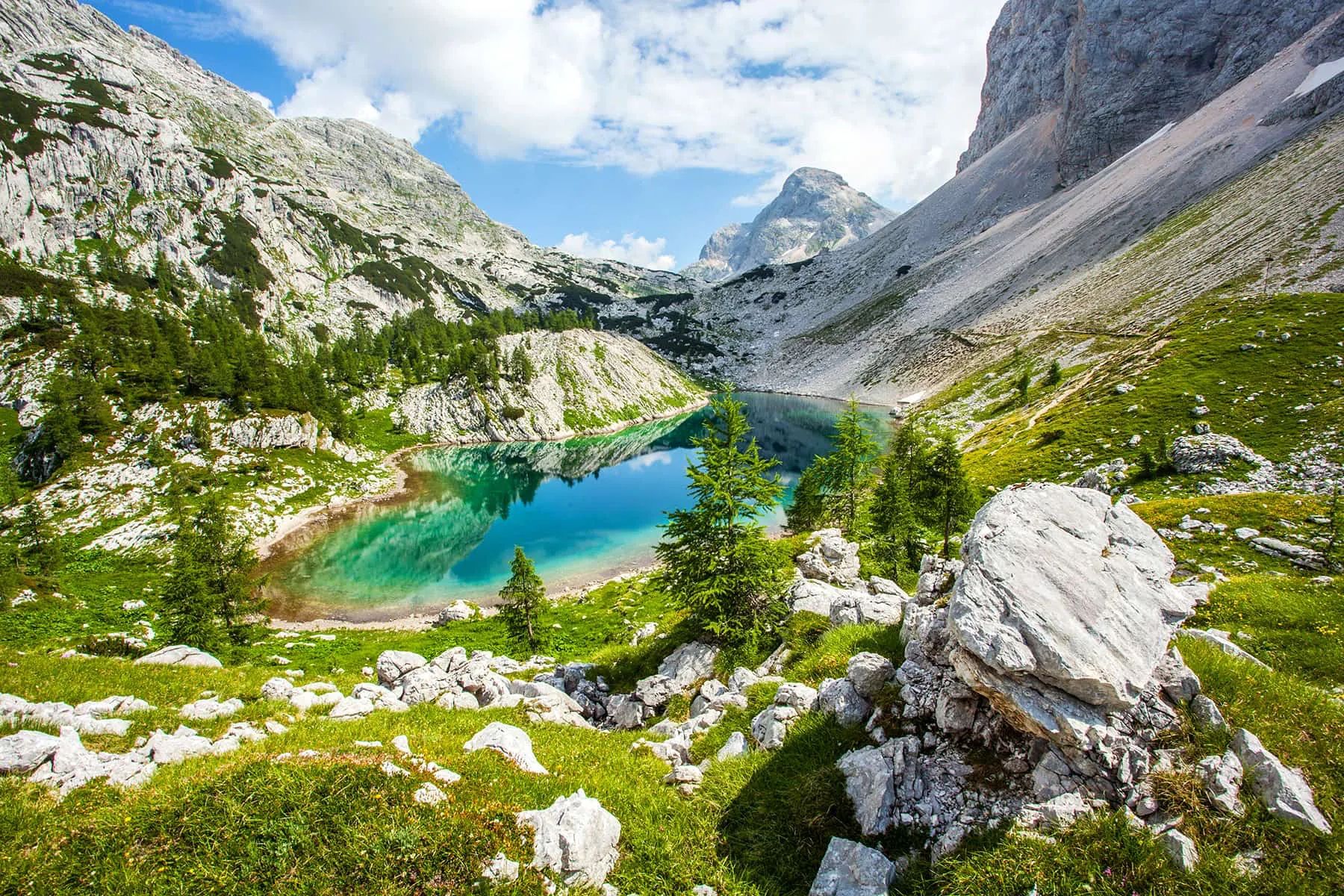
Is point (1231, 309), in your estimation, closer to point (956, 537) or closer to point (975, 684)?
point (956, 537)

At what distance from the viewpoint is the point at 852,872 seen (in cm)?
710

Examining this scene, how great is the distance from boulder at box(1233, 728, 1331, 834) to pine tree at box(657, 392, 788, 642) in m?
11.8

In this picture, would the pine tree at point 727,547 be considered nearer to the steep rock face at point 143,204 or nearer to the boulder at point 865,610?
the boulder at point 865,610

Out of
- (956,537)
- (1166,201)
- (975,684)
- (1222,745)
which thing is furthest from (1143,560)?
(1166,201)

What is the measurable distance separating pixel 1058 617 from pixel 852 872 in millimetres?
4629

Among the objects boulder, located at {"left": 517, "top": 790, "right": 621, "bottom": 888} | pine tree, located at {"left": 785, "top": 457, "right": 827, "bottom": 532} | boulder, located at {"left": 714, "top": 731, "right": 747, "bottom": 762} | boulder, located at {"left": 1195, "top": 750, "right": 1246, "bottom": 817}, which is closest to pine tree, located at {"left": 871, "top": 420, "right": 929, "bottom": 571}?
pine tree, located at {"left": 785, "top": 457, "right": 827, "bottom": 532}

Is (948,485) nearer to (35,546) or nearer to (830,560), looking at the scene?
(830,560)

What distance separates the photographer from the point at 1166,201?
358 feet

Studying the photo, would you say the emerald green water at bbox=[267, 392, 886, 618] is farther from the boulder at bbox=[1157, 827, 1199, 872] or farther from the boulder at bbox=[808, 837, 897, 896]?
the boulder at bbox=[1157, 827, 1199, 872]

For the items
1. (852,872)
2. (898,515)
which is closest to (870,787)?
(852,872)

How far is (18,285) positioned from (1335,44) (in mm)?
268670

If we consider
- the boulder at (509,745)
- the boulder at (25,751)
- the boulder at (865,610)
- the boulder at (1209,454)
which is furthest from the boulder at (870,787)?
the boulder at (1209,454)

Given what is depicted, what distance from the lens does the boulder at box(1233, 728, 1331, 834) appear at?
18.6 ft

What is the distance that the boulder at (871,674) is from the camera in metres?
10.1
